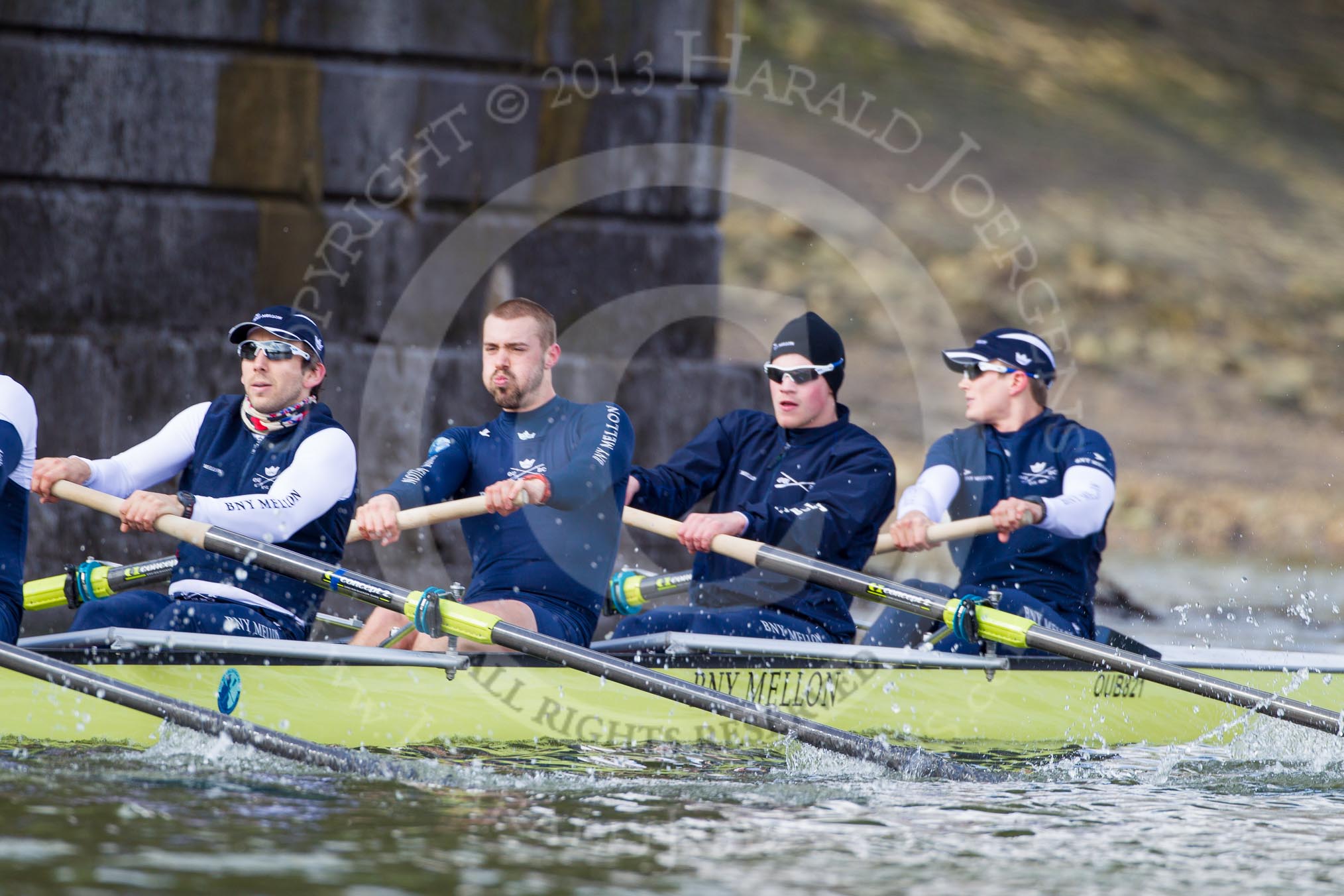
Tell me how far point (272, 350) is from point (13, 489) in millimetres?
1030

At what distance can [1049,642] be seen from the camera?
22.3ft

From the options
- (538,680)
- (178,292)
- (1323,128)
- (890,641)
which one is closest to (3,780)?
(538,680)

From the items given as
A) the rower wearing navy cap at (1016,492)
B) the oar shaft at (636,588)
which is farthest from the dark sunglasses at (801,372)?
the oar shaft at (636,588)

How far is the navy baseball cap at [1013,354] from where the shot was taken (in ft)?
25.8

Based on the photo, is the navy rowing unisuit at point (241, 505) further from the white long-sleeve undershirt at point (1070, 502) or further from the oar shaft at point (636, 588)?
the white long-sleeve undershirt at point (1070, 502)

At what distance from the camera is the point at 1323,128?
45.6 m

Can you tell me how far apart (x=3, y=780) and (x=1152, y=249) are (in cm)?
3327

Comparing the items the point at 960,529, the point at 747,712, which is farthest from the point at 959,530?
the point at 747,712

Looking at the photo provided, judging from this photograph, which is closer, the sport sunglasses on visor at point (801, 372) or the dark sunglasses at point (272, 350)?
the dark sunglasses at point (272, 350)

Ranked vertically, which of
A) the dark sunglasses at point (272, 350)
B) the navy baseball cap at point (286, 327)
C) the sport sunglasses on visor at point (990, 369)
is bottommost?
the dark sunglasses at point (272, 350)

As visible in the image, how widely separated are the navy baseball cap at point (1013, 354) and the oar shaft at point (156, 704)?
11.9 ft

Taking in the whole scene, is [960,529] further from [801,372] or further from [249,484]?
[249,484]

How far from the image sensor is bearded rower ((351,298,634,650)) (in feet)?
22.1

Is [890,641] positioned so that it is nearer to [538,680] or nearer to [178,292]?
[538,680]
